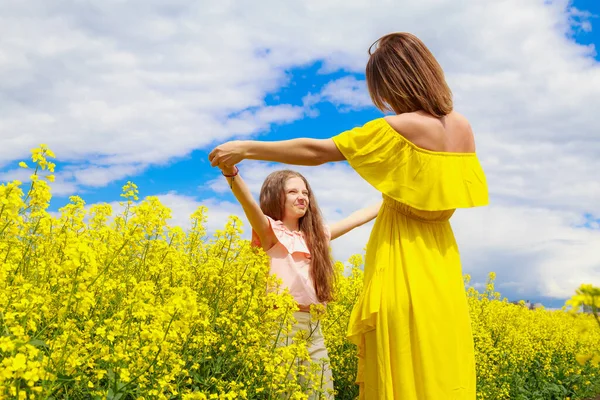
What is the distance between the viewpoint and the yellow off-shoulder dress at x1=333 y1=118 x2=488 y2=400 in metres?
2.55

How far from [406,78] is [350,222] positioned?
4.91ft

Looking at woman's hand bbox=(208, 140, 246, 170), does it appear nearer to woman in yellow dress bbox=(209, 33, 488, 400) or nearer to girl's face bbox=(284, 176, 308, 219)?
woman in yellow dress bbox=(209, 33, 488, 400)

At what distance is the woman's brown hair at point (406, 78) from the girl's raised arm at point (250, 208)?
82 cm

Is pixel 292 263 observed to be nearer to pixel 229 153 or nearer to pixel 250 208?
pixel 250 208

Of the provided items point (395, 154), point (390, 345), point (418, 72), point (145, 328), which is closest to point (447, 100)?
point (418, 72)

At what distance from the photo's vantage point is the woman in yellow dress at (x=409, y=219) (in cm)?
255

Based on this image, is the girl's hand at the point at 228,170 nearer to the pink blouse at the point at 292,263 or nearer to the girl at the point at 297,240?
the girl at the point at 297,240

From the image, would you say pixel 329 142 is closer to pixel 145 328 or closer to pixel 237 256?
pixel 145 328

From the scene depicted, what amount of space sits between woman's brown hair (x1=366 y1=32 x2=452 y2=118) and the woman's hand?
66 centimetres

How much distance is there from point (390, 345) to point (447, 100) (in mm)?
1083

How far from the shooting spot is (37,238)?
3500 millimetres

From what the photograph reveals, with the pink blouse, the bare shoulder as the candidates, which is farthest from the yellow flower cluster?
the bare shoulder

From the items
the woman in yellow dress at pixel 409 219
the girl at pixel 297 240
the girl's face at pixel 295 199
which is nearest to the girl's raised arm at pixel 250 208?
the girl at pixel 297 240

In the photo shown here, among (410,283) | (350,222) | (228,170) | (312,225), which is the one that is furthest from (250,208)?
(410,283)
